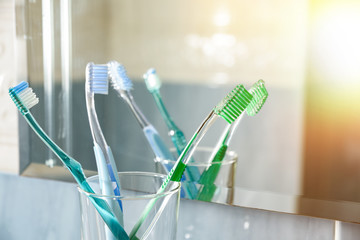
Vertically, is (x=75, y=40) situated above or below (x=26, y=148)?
above

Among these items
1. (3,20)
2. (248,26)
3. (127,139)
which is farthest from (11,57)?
(248,26)

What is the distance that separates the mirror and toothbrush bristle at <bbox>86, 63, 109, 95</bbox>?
0.12m

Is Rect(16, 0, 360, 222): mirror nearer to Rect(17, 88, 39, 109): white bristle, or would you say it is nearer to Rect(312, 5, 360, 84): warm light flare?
Rect(312, 5, 360, 84): warm light flare

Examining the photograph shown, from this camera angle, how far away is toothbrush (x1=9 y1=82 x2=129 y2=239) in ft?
1.46

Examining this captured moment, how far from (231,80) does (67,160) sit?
0.25 metres

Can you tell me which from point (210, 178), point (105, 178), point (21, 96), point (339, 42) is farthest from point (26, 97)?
point (339, 42)

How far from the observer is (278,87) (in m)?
0.58

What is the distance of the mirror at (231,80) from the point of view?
54cm

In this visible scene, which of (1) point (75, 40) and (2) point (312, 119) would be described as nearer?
(2) point (312, 119)

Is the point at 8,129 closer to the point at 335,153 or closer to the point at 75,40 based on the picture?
the point at 75,40

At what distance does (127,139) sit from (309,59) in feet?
0.85

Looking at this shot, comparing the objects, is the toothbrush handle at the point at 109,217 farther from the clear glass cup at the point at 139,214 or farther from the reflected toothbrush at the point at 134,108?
the reflected toothbrush at the point at 134,108

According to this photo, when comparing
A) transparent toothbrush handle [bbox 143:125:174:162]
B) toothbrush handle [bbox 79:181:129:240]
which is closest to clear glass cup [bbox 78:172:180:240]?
toothbrush handle [bbox 79:181:129:240]

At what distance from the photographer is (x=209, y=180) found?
56cm
